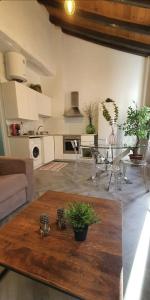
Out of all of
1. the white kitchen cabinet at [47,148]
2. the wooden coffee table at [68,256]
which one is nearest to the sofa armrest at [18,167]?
the wooden coffee table at [68,256]

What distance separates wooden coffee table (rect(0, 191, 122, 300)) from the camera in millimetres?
703

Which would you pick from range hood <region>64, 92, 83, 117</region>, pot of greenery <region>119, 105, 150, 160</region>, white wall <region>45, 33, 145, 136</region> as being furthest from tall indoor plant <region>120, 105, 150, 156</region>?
range hood <region>64, 92, 83, 117</region>

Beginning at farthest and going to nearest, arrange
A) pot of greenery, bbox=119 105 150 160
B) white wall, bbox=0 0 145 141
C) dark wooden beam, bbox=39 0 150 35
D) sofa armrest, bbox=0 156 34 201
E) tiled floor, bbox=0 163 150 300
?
white wall, bbox=0 0 145 141 < pot of greenery, bbox=119 105 150 160 < dark wooden beam, bbox=39 0 150 35 < sofa armrest, bbox=0 156 34 201 < tiled floor, bbox=0 163 150 300

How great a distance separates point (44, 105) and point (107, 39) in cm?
255

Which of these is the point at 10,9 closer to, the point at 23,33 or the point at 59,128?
the point at 23,33

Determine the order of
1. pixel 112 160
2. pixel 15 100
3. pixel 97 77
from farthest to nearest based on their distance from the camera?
pixel 97 77
pixel 15 100
pixel 112 160

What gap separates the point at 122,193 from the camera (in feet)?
8.14

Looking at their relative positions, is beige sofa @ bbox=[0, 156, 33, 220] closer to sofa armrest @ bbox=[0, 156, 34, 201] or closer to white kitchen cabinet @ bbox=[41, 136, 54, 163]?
sofa armrest @ bbox=[0, 156, 34, 201]

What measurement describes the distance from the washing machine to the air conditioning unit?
144 cm

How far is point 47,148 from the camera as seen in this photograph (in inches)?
175

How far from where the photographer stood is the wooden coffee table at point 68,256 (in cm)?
70

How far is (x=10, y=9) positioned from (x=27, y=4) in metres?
0.79

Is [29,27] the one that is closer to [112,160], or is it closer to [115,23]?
[115,23]

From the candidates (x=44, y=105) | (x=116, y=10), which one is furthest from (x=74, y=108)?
(x=116, y=10)
